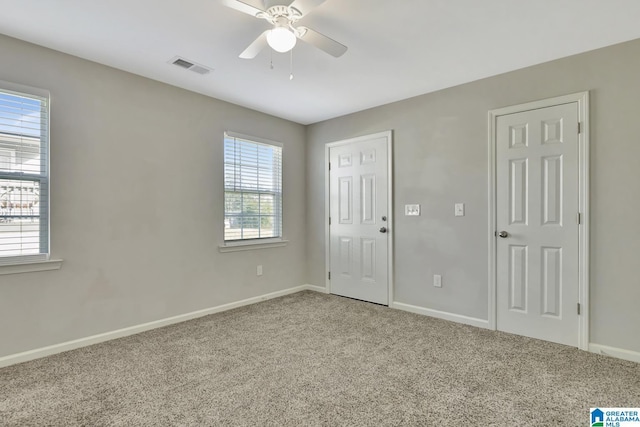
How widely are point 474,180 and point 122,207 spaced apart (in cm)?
339

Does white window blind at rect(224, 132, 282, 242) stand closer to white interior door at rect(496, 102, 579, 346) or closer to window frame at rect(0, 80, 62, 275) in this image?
window frame at rect(0, 80, 62, 275)

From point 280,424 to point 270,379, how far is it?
0.49 meters

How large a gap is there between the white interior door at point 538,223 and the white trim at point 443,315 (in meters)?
0.18

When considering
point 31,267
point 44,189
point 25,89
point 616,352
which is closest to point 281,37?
point 25,89

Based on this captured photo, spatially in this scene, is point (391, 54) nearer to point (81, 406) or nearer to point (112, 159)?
point (112, 159)

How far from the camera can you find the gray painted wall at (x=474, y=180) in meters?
2.50

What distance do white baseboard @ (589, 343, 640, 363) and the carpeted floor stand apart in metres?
0.07

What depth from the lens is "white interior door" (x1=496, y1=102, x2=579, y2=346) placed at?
272 cm

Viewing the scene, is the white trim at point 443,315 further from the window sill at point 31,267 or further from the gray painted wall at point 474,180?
the window sill at point 31,267

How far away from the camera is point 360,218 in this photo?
4168 millimetres

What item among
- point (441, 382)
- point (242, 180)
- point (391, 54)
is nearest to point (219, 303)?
point (242, 180)

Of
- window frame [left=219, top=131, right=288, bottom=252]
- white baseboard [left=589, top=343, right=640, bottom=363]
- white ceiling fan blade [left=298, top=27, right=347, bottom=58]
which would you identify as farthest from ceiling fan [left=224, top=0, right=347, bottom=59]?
white baseboard [left=589, top=343, right=640, bottom=363]

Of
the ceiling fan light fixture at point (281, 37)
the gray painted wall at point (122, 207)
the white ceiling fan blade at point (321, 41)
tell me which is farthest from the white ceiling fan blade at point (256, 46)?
the gray painted wall at point (122, 207)

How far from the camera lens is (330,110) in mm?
4121
